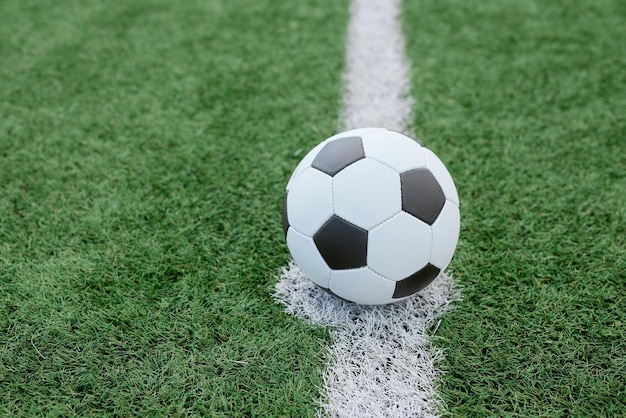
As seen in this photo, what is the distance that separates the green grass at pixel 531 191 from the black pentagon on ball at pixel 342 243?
564mm

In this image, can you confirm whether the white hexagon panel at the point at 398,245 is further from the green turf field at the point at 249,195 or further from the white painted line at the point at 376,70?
the white painted line at the point at 376,70

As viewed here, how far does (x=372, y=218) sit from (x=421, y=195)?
208 millimetres

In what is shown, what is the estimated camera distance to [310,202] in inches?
72.4

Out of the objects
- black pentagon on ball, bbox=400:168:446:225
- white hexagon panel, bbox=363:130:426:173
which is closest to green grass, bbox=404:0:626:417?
black pentagon on ball, bbox=400:168:446:225

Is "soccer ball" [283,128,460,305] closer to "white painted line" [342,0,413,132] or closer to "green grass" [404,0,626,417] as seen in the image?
"green grass" [404,0,626,417]

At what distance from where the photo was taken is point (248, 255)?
2354 millimetres

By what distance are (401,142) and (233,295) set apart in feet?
3.19

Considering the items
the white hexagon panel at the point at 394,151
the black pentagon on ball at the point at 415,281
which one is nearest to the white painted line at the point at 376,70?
the white hexagon panel at the point at 394,151

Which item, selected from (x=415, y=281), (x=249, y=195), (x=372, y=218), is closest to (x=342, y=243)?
(x=372, y=218)

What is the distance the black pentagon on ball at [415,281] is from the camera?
1.85m

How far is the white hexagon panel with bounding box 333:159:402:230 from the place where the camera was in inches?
69.2

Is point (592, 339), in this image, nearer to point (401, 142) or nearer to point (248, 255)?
point (401, 142)

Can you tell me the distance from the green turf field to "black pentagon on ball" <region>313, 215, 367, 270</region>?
1.36 feet

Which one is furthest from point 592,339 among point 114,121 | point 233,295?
point 114,121
